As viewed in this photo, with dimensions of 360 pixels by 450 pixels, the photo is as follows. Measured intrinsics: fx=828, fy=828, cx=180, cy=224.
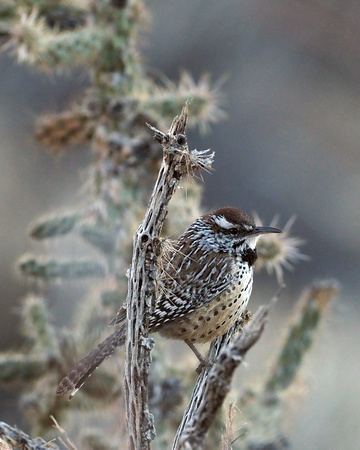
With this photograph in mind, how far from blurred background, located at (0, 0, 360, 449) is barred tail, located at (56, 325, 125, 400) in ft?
12.7

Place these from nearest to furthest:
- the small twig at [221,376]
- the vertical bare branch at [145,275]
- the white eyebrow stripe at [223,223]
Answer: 1. the small twig at [221,376]
2. the vertical bare branch at [145,275]
3. the white eyebrow stripe at [223,223]

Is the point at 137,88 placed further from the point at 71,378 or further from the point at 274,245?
the point at 71,378

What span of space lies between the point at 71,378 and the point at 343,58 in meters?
8.29

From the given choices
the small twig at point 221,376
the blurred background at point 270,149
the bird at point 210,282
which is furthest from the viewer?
the blurred background at point 270,149

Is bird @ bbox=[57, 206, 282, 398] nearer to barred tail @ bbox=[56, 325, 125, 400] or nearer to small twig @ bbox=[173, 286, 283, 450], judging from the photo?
barred tail @ bbox=[56, 325, 125, 400]

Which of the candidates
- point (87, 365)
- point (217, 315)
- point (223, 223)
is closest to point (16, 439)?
point (87, 365)

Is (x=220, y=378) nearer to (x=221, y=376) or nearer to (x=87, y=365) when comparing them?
(x=221, y=376)

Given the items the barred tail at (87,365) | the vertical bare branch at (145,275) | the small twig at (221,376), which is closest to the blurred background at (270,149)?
the barred tail at (87,365)

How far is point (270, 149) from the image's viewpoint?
880 centimetres

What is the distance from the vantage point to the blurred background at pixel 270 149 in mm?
6344

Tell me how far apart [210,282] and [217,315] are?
0.09 metres

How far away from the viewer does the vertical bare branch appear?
1.57 meters

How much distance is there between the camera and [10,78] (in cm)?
818

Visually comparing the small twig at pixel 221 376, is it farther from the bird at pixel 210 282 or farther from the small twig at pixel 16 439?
the bird at pixel 210 282
